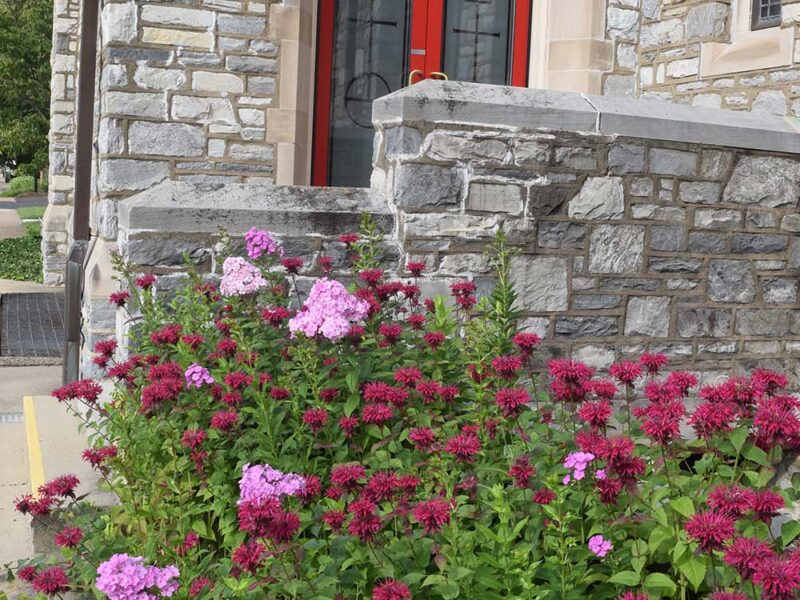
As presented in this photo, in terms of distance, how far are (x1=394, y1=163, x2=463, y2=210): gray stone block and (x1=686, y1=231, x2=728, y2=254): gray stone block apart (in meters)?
1.28

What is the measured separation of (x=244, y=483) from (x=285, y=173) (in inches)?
201

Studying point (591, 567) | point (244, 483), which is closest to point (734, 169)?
point (591, 567)

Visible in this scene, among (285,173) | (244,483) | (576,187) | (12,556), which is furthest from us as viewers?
(285,173)

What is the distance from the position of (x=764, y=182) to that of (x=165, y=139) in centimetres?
396

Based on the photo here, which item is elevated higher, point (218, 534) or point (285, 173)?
point (285, 173)

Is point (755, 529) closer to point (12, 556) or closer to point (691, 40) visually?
point (12, 556)

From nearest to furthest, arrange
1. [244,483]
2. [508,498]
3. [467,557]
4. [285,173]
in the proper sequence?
[244,483] < [467,557] < [508,498] < [285,173]

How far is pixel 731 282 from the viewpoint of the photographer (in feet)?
16.0

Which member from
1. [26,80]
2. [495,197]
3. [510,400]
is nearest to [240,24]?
[495,197]

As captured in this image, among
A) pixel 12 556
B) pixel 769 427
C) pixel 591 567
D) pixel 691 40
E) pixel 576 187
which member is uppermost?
pixel 691 40

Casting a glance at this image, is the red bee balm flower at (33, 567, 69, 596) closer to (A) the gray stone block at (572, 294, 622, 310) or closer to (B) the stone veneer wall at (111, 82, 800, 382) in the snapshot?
(B) the stone veneer wall at (111, 82, 800, 382)

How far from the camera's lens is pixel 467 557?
2.19 m

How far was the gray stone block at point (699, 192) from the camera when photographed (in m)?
4.70

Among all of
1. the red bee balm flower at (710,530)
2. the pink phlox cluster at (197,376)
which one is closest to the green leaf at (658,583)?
the red bee balm flower at (710,530)
